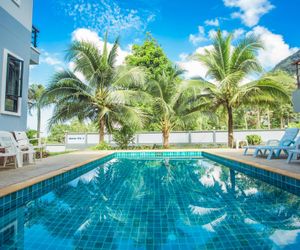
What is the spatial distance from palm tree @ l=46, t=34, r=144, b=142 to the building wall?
3.50 meters

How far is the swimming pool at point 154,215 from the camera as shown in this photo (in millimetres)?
→ 2350

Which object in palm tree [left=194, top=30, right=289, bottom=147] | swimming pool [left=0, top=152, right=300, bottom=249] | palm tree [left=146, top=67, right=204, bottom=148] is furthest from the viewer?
palm tree [left=146, top=67, right=204, bottom=148]

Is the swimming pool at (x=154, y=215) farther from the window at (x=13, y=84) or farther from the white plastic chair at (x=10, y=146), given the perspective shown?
the window at (x=13, y=84)

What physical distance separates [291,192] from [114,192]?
10.6ft

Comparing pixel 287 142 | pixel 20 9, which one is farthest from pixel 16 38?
pixel 287 142

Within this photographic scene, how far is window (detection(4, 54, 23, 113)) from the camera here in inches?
289

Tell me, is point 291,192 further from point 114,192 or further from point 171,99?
point 171,99

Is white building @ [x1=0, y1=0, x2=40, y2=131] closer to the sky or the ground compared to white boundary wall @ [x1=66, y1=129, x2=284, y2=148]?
closer to the sky

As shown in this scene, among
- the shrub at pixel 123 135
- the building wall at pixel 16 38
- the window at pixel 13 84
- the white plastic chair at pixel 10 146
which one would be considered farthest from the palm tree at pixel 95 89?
the white plastic chair at pixel 10 146

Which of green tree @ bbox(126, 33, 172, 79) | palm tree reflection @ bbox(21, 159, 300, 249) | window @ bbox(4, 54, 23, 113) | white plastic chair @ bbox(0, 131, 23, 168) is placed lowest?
palm tree reflection @ bbox(21, 159, 300, 249)

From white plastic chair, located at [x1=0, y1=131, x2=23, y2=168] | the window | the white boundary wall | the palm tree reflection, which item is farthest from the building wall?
the white boundary wall

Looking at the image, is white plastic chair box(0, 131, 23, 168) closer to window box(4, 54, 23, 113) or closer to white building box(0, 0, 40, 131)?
white building box(0, 0, 40, 131)

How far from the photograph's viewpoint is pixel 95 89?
12.6 m

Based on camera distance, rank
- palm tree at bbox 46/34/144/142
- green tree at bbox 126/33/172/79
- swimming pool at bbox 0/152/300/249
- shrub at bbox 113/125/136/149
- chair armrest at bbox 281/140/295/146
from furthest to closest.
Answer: green tree at bbox 126/33/172/79, shrub at bbox 113/125/136/149, palm tree at bbox 46/34/144/142, chair armrest at bbox 281/140/295/146, swimming pool at bbox 0/152/300/249
